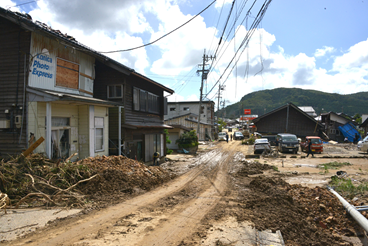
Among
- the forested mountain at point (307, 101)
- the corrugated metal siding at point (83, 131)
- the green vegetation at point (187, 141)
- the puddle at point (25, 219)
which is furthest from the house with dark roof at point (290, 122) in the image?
the forested mountain at point (307, 101)

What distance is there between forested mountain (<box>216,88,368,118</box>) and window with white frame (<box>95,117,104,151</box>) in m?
83.7

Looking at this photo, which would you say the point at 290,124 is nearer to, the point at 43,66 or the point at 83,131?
the point at 83,131

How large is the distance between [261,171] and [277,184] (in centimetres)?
453

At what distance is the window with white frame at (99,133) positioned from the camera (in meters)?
12.4

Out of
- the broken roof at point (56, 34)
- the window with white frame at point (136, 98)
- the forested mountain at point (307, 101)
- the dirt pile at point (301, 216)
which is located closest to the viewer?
the dirt pile at point (301, 216)

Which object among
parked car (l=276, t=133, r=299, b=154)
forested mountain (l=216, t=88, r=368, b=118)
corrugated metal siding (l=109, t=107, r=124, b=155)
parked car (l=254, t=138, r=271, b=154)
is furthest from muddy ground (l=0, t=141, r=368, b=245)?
forested mountain (l=216, t=88, r=368, b=118)

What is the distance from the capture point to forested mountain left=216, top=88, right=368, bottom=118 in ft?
401

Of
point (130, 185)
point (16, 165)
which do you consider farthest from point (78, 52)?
point (130, 185)

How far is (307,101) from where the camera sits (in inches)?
5748

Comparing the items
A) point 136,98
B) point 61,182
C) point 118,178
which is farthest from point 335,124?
point 61,182

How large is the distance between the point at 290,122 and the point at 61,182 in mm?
39635

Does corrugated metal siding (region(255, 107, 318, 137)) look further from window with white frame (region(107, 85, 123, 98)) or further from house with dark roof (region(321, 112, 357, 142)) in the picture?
window with white frame (region(107, 85, 123, 98))

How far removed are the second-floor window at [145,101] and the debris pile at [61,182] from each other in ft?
23.2

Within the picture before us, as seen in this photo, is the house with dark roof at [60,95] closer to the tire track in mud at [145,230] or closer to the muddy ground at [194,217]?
the muddy ground at [194,217]
